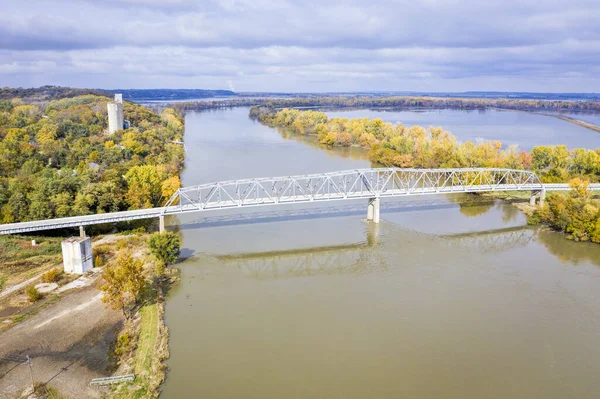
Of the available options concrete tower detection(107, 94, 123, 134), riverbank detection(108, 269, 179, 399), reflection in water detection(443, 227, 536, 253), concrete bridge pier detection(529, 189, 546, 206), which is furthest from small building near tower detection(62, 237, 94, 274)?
concrete bridge pier detection(529, 189, 546, 206)

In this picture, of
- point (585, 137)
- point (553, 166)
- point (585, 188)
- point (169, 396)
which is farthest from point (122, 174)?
point (585, 137)

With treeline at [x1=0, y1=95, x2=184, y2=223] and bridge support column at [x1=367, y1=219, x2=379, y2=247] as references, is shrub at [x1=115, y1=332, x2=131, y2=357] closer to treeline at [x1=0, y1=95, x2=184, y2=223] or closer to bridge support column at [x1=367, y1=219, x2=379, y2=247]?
treeline at [x1=0, y1=95, x2=184, y2=223]

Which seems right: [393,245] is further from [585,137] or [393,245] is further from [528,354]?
[585,137]

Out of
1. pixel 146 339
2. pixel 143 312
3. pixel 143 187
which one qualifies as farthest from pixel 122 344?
pixel 143 187

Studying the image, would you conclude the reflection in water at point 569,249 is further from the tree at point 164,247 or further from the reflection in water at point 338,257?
the tree at point 164,247

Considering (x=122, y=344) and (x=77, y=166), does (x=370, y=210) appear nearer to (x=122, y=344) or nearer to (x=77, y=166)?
(x=122, y=344)

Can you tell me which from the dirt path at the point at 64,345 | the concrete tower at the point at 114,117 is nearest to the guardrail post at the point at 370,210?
the dirt path at the point at 64,345
